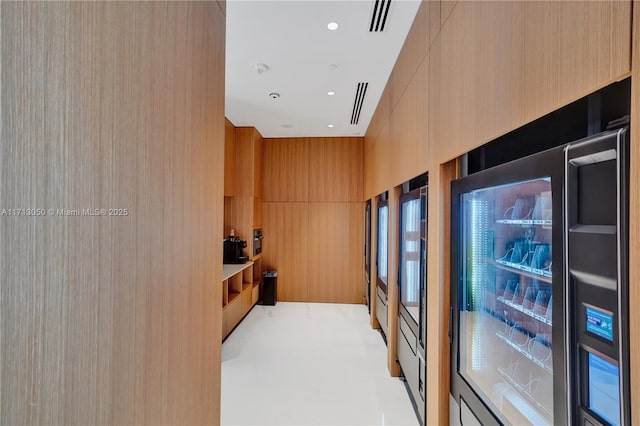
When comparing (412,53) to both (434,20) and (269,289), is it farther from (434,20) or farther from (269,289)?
(269,289)

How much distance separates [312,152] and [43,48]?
199 inches

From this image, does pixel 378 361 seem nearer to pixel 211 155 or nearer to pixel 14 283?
pixel 211 155

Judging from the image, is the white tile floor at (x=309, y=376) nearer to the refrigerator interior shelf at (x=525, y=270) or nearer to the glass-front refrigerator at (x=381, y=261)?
the glass-front refrigerator at (x=381, y=261)

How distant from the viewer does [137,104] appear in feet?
2.20

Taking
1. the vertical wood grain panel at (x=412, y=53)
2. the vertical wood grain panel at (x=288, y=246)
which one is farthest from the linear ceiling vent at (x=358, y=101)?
the vertical wood grain panel at (x=288, y=246)

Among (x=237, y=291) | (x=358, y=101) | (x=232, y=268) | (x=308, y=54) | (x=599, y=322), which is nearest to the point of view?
(x=599, y=322)

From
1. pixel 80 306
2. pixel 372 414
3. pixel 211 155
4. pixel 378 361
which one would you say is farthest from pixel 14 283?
pixel 378 361

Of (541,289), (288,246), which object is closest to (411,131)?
(541,289)

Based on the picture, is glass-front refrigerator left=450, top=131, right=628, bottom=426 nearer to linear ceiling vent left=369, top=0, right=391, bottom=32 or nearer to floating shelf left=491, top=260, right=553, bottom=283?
floating shelf left=491, top=260, right=553, bottom=283

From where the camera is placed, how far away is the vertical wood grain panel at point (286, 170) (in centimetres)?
545

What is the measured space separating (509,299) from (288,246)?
4.50 metres

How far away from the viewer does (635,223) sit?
2.01 ft

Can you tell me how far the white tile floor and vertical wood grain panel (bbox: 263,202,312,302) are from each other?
3.02 feet

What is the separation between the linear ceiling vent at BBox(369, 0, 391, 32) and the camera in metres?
1.91
